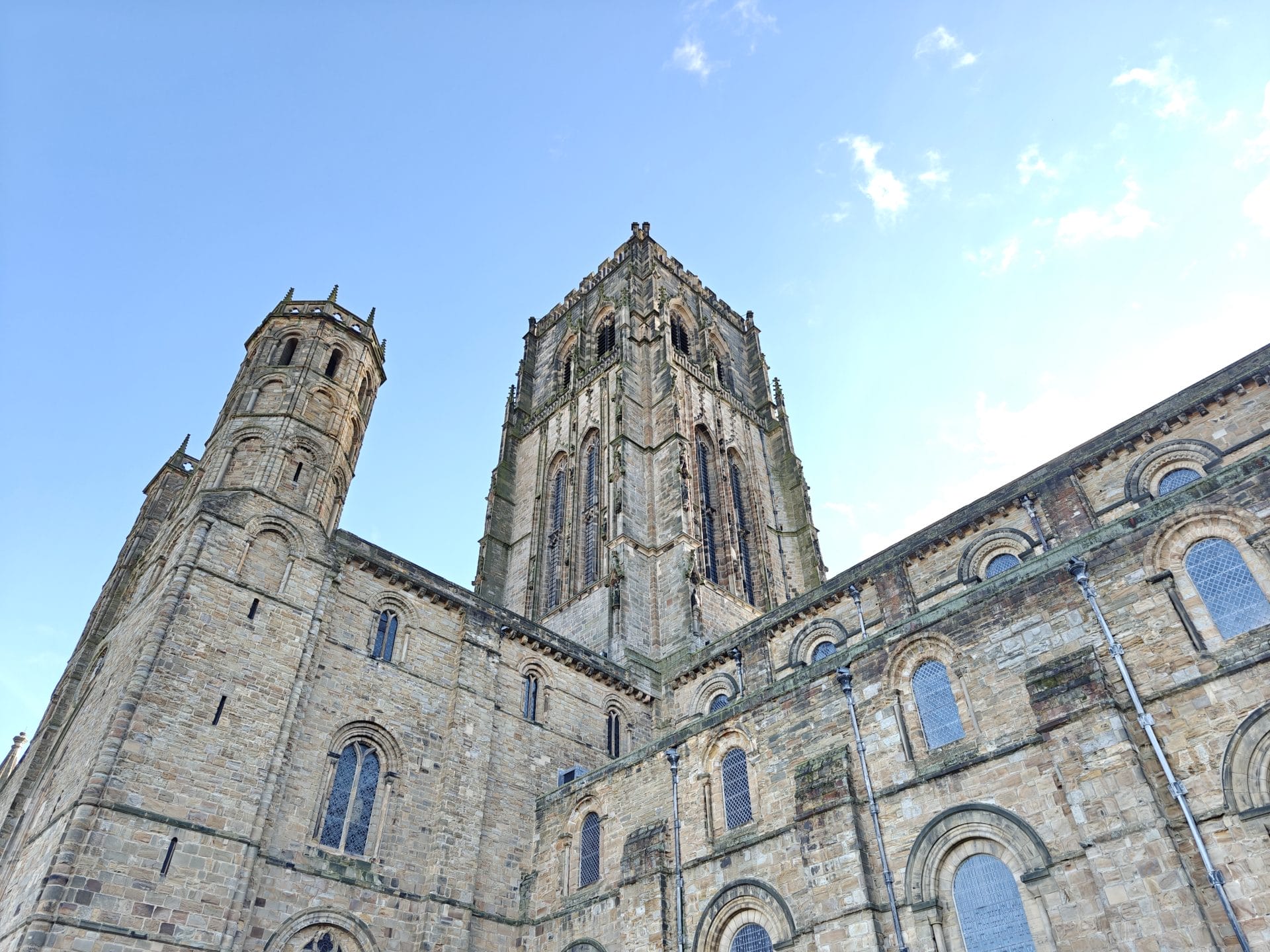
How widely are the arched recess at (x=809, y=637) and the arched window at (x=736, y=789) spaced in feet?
27.2

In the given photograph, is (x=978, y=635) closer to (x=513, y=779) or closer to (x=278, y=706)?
(x=513, y=779)

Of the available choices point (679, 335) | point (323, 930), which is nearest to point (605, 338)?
point (679, 335)

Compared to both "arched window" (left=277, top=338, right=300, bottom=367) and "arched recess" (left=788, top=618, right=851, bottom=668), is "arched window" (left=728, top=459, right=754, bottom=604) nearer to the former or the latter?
"arched recess" (left=788, top=618, right=851, bottom=668)

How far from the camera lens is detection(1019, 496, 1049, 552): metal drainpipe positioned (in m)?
23.0

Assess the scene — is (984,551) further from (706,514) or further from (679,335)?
(679,335)

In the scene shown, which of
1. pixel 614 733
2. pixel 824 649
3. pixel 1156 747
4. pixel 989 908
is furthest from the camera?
pixel 614 733

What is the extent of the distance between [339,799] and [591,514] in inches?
808

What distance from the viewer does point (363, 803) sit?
21078mm

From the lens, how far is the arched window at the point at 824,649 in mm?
26844

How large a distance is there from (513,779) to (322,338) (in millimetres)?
15814

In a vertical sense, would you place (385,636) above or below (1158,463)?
below

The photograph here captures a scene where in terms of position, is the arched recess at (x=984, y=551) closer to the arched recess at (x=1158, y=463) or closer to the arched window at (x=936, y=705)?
the arched recess at (x=1158, y=463)

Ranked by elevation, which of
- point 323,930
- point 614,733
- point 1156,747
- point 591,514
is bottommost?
point 323,930

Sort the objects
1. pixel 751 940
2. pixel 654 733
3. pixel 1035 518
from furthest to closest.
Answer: pixel 654 733
pixel 1035 518
pixel 751 940
